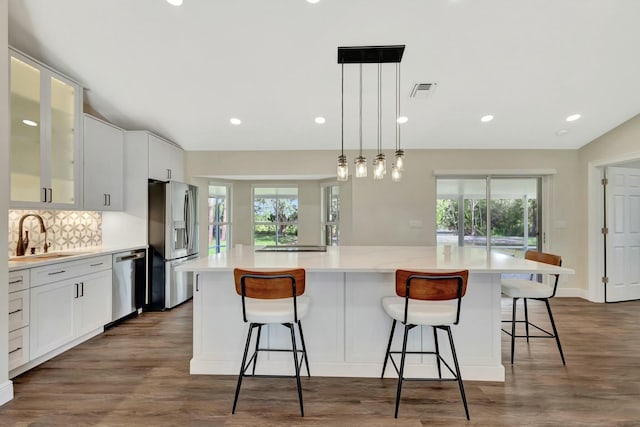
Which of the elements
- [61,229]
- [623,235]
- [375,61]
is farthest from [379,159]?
[623,235]

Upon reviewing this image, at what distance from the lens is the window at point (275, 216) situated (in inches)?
236

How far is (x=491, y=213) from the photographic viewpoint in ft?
16.0

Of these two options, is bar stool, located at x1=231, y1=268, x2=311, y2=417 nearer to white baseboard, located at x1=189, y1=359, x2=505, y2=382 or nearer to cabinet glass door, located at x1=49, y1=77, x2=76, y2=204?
white baseboard, located at x1=189, y1=359, x2=505, y2=382

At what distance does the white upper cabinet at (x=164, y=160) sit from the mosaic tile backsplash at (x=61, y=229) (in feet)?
2.87

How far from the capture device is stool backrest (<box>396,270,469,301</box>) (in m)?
1.81

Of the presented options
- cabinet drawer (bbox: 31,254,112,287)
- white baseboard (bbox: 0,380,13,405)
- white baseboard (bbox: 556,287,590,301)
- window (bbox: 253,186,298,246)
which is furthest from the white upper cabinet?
white baseboard (bbox: 556,287,590,301)

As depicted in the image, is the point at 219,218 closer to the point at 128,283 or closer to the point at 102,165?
the point at 128,283

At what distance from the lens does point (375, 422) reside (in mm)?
1850

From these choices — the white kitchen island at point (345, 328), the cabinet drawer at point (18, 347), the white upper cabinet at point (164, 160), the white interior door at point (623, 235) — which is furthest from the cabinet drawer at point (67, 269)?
the white interior door at point (623, 235)

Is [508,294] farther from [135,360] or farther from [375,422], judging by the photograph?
[135,360]

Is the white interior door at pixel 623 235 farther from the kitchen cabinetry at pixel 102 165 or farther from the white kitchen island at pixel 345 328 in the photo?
the kitchen cabinetry at pixel 102 165

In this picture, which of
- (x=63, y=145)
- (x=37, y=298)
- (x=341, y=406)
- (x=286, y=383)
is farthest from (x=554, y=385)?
(x=63, y=145)

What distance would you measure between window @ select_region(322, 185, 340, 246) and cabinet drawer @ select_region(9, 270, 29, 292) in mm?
3790

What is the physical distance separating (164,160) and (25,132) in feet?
5.42
